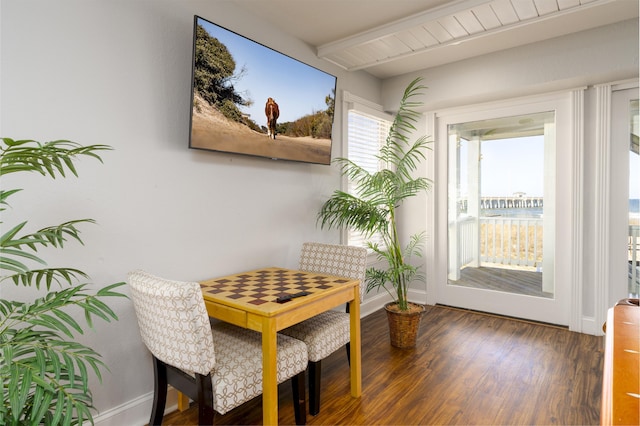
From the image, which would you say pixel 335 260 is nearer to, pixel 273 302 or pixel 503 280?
pixel 273 302

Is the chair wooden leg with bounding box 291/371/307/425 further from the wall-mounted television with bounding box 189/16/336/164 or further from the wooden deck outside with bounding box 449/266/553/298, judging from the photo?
the wooden deck outside with bounding box 449/266/553/298

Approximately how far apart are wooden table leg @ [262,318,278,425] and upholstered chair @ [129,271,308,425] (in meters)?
0.05

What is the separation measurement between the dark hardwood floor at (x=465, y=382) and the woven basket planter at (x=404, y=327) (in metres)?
0.07

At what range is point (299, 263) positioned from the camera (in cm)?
Answer: 280

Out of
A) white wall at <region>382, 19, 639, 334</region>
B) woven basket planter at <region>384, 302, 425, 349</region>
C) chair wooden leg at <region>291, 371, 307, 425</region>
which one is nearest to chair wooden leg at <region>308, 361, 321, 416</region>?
chair wooden leg at <region>291, 371, 307, 425</region>

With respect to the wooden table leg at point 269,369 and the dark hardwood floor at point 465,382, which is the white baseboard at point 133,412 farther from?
the wooden table leg at point 269,369

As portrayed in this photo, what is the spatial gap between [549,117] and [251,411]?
11.2 feet

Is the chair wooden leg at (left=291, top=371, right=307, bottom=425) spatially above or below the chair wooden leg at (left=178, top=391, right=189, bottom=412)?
above

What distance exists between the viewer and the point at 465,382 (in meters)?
2.32

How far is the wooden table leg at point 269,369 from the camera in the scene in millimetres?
1617

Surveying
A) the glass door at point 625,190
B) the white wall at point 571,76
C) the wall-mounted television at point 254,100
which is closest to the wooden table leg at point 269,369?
the wall-mounted television at point 254,100

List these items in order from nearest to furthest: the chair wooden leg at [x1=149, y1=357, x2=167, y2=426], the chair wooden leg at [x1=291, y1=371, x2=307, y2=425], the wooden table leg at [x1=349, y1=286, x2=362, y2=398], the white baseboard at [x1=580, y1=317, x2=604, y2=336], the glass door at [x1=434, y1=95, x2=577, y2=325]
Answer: the chair wooden leg at [x1=149, y1=357, x2=167, y2=426], the chair wooden leg at [x1=291, y1=371, x2=307, y2=425], the wooden table leg at [x1=349, y1=286, x2=362, y2=398], the white baseboard at [x1=580, y1=317, x2=604, y2=336], the glass door at [x1=434, y1=95, x2=577, y2=325]

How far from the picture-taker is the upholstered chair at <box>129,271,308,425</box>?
55.2 inches

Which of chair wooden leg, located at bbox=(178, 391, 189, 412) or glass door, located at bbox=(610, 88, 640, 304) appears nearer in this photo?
chair wooden leg, located at bbox=(178, 391, 189, 412)
